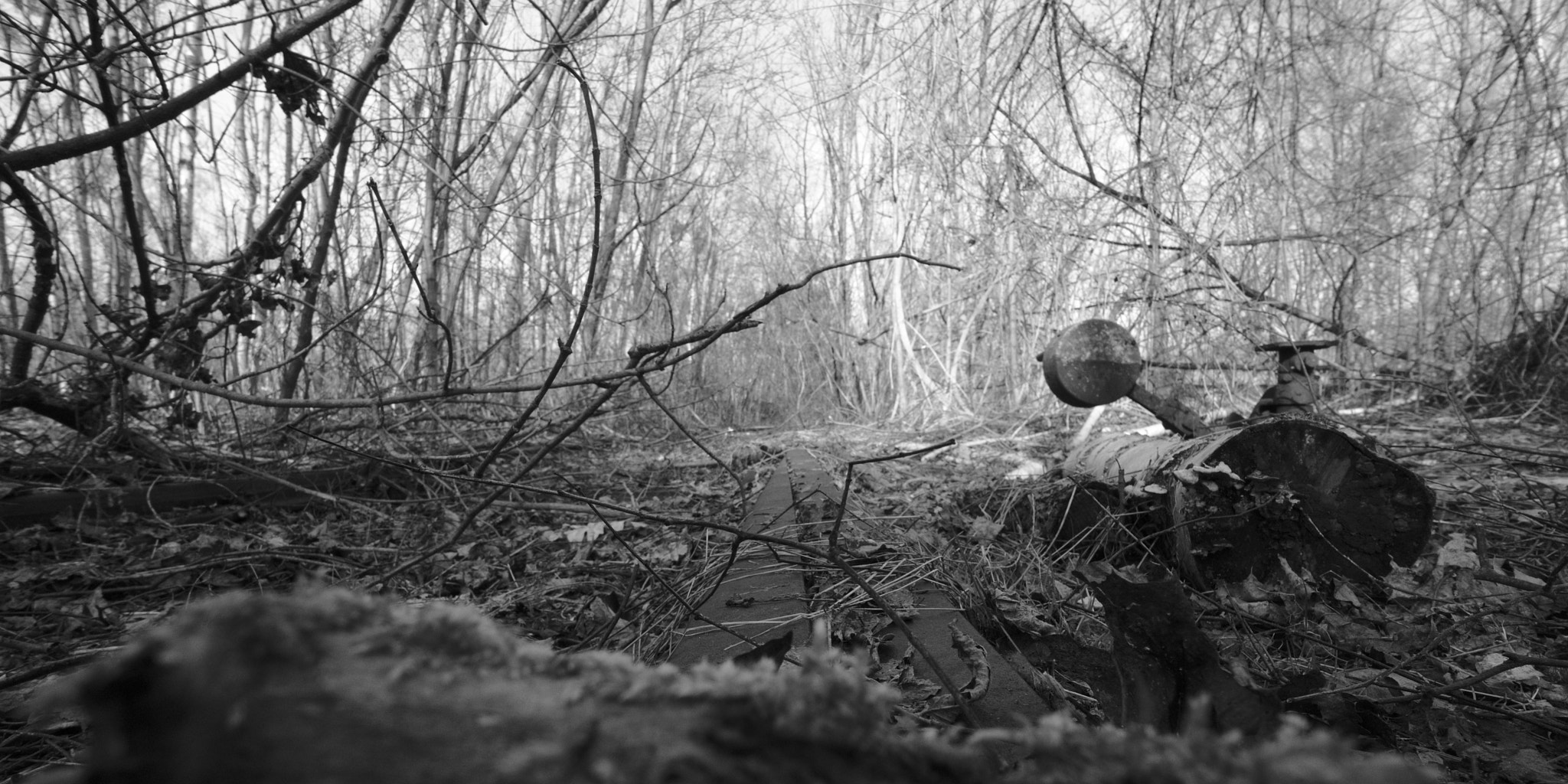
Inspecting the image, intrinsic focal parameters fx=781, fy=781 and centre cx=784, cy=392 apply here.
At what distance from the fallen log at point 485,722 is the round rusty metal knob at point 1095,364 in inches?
120

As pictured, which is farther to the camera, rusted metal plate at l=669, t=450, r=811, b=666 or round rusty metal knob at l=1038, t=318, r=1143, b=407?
round rusty metal knob at l=1038, t=318, r=1143, b=407

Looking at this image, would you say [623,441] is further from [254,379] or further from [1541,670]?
[1541,670]

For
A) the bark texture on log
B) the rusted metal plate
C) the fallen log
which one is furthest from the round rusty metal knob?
the fallen log

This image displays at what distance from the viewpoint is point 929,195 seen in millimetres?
11133

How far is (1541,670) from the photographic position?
1.96m

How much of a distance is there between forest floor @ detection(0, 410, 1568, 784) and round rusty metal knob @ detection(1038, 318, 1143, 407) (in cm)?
68

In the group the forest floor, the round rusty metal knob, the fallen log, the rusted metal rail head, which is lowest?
the forest floor

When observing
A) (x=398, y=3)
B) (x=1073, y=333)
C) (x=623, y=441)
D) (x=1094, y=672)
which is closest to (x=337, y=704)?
(x=1094, y=672)

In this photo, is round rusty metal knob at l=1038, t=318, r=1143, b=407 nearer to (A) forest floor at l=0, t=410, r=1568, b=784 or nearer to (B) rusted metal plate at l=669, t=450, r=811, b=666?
(A) forest floor at l=0, t=410, r=1568, b=784

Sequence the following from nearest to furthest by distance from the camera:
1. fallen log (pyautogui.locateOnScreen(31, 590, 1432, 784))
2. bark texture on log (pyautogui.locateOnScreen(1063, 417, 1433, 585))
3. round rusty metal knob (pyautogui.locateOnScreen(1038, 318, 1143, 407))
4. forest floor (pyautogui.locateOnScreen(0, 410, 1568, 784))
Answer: fallen log (pyautogui.locateOnScreen(31, 590, 1432, 784)) → forest floor (pyautogui.locateOnScreen(0, 410, 1568, 784)) → bark texture on log (pyautogui.locateOnScreen(1063, 417, 1433, 585)) → round rusty metal knob (pyautogui.locateOnScreen(1038, 318, 1143, 407))

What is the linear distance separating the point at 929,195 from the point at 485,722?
37.1 ft

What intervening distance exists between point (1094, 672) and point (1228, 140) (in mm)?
A: 6741

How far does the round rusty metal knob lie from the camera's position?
3.40m

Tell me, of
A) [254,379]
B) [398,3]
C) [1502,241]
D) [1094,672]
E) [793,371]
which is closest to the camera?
[1094,672]
